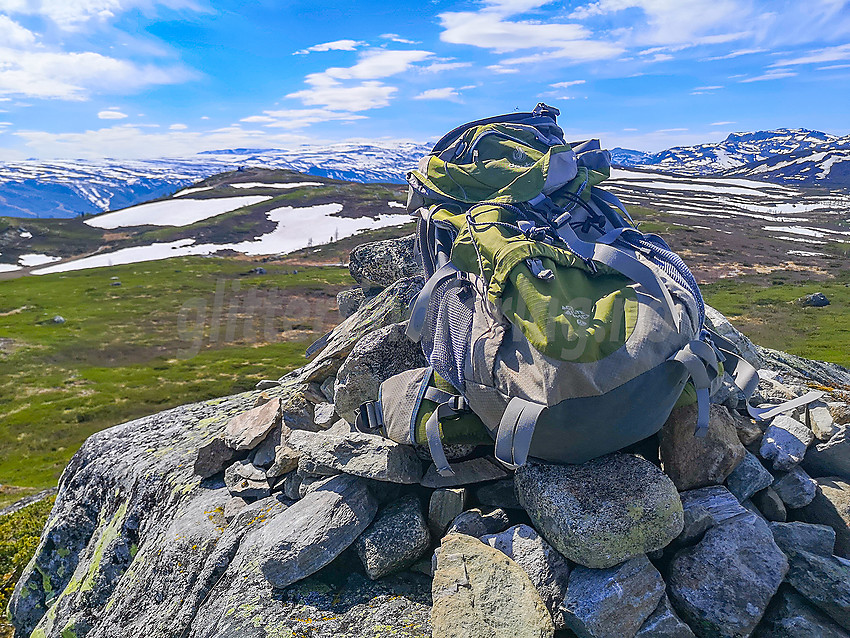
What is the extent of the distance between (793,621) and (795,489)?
154 cm

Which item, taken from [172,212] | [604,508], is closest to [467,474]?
[604,508]

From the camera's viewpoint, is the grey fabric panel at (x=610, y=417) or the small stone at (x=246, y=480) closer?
the grey fabric panel at (x=610, y=417)

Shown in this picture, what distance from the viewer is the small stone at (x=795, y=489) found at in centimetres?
507

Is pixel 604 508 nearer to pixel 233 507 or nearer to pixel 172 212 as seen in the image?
pixel 233 507

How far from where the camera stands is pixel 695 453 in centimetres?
500

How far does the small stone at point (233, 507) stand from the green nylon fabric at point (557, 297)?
4343mm

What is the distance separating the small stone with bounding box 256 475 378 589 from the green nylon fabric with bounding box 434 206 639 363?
2.56 metres

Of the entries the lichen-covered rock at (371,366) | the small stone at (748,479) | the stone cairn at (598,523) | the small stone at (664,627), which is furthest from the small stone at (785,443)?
the lichen-covered rock at (371,366)

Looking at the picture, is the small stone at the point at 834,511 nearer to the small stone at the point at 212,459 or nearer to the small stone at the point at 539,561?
the small stone at the point at 539,561

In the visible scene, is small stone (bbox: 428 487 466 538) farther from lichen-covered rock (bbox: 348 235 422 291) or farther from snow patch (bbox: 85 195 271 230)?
snow patch (bbox: 85 195 271 230)

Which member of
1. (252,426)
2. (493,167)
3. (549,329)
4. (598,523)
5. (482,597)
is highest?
(493,167)

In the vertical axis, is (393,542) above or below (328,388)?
below

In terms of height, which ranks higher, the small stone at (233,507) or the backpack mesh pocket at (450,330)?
the backpack mesh pocket at (450,330)

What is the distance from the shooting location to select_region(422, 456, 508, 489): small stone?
5.36 metres
